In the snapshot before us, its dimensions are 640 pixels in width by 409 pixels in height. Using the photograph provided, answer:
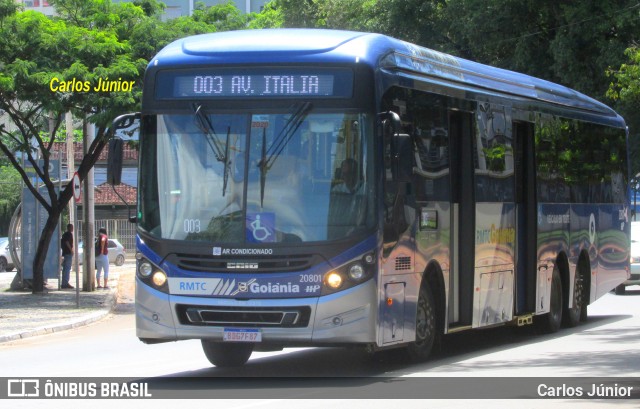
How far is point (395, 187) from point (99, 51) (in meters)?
16.4

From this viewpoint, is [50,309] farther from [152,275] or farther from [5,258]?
[5,258]

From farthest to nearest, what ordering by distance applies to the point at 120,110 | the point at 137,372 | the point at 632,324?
the point at 120,110
the point at 632,324
the point at 137,372

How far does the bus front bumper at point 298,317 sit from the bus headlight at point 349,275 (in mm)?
55

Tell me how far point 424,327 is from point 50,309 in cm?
1345

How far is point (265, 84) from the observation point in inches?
468

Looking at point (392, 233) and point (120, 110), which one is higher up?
point (120, 110)

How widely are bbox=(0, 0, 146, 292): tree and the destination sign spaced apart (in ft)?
47.3

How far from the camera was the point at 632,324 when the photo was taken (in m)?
19.6

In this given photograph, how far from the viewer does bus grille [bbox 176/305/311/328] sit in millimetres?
11445

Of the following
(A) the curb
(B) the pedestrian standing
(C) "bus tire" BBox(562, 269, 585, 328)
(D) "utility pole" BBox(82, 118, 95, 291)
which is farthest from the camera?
(B) the pedestrian standing

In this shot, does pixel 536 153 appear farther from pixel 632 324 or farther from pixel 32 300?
pixel 32 300

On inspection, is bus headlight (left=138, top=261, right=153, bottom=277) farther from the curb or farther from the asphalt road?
the curb

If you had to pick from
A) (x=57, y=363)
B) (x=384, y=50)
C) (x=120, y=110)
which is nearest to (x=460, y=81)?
(x=384, y=50)

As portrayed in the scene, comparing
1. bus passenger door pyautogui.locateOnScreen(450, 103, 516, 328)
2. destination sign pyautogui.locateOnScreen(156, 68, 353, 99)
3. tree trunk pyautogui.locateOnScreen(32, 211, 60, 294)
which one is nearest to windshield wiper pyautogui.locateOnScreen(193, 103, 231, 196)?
destination sign pyautogui.locateOnScreen(156, 68, 353, 99)
